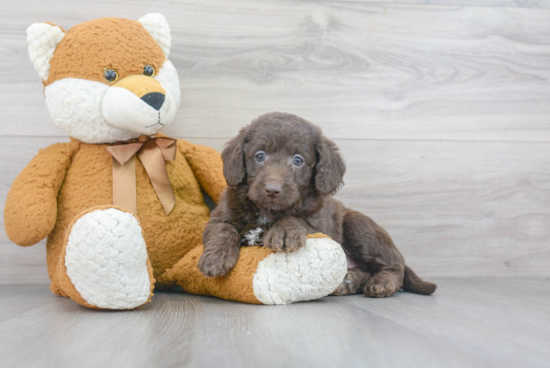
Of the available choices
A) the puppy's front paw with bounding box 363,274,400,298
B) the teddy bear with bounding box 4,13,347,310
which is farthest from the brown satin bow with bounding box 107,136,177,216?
the puppy's front paw with bounding box 363,274,400,298

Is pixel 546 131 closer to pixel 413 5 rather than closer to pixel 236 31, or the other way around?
pixel 413 5

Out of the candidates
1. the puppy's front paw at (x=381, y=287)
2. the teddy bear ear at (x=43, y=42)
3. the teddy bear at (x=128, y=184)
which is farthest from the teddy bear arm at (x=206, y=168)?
the puppy's front paw at (x=381, y=287)

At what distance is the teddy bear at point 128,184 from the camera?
1.58 meters

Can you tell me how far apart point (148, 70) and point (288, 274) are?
1075mm

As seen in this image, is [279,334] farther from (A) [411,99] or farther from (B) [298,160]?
(A) [411,99]

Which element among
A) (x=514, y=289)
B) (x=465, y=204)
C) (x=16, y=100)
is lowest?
(x=514, y=289)

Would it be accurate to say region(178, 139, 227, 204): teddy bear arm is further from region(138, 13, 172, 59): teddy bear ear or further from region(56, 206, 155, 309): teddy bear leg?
region(56, 206, 155, 309): teddy bear leg

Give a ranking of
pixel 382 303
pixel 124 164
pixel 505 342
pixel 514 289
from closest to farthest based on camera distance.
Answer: pixel 505 342, pixel 382 303, pixel 124 164, pixel 514 289

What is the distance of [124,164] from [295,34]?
1.21 metres

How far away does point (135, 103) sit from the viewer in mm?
1782

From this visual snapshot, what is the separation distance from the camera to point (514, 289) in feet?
7.14

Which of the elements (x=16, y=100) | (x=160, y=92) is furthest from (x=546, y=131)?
(x=16, y=100)

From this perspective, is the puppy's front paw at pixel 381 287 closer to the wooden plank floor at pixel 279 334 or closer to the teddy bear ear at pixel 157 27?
the wooden plank floor at pixel 279 334

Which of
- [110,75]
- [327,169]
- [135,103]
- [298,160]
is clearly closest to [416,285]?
[327,169]
